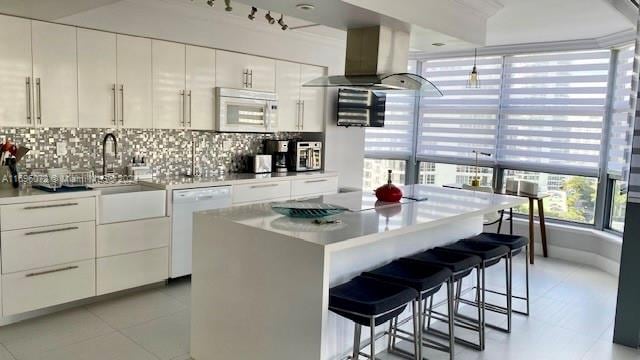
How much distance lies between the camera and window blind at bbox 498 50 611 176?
5.75 m

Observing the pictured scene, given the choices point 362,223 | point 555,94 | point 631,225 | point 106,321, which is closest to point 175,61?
point 106,321

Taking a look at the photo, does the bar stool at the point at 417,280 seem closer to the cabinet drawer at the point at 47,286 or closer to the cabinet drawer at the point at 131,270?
the cabinet drawer at the point at 131,270

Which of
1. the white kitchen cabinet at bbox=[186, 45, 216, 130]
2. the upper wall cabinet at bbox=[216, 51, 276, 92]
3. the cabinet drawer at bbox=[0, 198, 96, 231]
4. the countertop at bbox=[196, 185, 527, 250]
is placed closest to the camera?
the countertop at bbox=[196, 185, 527, 250]

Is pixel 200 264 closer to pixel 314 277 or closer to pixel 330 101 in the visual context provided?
pixel 314 277

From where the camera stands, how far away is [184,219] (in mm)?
4484

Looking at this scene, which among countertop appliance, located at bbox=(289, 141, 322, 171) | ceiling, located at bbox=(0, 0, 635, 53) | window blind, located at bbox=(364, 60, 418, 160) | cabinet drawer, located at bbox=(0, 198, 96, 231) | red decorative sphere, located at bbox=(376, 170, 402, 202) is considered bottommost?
cabinet drawer, located at bbox=(0, 198, 96, 231)

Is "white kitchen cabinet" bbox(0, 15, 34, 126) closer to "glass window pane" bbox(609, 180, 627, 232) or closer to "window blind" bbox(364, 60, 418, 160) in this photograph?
"window blind" bbox(364, 60, 418, 160)

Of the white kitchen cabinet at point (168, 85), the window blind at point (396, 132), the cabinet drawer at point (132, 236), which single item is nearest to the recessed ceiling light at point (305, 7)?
the white kitchen cabinet at point (168, 85)

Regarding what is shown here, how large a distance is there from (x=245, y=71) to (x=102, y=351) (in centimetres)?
299

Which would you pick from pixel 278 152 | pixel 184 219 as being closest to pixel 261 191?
pixel 278 152

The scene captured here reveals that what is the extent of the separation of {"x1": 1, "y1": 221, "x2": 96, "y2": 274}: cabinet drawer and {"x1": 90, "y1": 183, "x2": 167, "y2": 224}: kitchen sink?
0.51 ft

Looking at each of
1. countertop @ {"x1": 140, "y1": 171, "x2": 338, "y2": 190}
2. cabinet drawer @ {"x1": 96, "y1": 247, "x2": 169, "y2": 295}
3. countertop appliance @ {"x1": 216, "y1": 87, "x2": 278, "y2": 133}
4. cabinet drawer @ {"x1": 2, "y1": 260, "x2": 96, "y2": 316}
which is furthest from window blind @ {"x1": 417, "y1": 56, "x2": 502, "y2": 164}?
cabinet drawer @ {"x1": 2, "y1": 260, "x2": 96, "y2": 316}

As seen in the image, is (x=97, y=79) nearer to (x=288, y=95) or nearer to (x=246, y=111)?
(x=246, y=111)

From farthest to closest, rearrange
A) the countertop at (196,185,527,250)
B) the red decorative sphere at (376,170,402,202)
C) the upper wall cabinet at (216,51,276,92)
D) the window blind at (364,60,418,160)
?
the window blind at (364,60,418,160) < the upper wall cabinet at (216,51,276,92) < the red decorative sphere at (376,170,402,202) < the countertop at (196,185,527,250)
